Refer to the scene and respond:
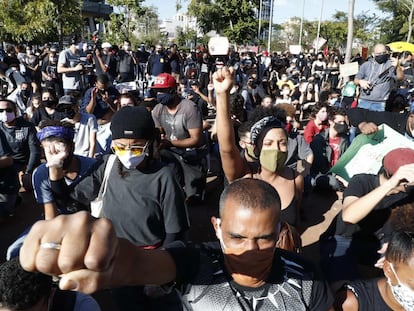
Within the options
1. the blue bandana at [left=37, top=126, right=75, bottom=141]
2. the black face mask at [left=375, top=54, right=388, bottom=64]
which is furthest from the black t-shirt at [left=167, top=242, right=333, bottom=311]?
the black face mask at [left=375, top=54, right=388, bottom=64]

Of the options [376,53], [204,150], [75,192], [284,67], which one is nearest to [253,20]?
[284,67]

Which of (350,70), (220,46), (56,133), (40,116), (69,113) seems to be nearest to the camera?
(56,133)

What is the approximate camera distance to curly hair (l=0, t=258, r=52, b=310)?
1.86m

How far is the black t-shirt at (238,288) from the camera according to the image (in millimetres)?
1503

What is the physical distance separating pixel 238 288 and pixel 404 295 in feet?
2.56

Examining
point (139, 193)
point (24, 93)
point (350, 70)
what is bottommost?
point (24, 93)

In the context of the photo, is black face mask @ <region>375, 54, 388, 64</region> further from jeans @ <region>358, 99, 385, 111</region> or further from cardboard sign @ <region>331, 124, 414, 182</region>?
cardboard sign @ <region>331, 124, 414, 182</region>

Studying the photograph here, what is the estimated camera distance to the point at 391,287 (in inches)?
70.6

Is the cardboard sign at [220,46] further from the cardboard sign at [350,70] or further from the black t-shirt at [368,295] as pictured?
the cardboard sign at [350,70]

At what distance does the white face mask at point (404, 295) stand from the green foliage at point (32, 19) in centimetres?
2202

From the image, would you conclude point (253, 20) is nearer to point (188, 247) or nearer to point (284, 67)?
point (284, 67)

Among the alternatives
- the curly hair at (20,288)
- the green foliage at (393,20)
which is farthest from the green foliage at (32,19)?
the green foliage at (393,20)

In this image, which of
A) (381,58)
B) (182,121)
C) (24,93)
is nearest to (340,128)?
(381,58)

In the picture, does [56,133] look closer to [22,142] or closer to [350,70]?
[22,142]
